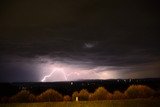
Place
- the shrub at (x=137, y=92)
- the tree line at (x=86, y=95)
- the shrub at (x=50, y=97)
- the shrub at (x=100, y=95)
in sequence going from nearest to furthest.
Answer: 1. the tree line at (x=86, y=95)
2. the shrub at (x=100, y=95)
3. the shrub at (x=50, y=97)
4. the shrub at (x=137, y=92)

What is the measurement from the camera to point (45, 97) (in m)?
28.9

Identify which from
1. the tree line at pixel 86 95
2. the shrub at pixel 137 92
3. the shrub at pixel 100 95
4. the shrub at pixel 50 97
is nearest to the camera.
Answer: the tree line at pixel 86 95

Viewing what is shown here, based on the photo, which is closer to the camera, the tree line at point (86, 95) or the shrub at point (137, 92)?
the tree line at point (86, 95)

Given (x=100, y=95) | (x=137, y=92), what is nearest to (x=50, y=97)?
(x=100, y=95)

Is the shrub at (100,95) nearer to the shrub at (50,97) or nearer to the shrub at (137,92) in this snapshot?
the shrub at (137,92)

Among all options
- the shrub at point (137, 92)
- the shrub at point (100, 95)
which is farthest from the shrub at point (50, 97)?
the shrub at point (137, 92)

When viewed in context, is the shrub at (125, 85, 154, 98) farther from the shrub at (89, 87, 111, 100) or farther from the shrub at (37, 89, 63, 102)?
the shrub at (37, 89, 63, 102)

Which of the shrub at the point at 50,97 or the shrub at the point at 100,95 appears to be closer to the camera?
the shrub at the point at 100,95

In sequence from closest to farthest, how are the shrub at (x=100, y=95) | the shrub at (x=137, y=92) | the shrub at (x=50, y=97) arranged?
the shrub at (x=100, y=95), the shrub at (x=50, y=97), the shrub at (x=137, y=92)

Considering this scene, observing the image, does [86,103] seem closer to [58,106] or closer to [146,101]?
[58,106]

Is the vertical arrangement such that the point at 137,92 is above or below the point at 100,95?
above

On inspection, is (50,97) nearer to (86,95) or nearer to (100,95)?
(86,95)

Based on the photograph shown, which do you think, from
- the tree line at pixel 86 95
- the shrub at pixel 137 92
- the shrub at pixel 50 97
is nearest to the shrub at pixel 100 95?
the tree line at pixel 86 95

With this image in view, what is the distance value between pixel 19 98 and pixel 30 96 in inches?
40.7
